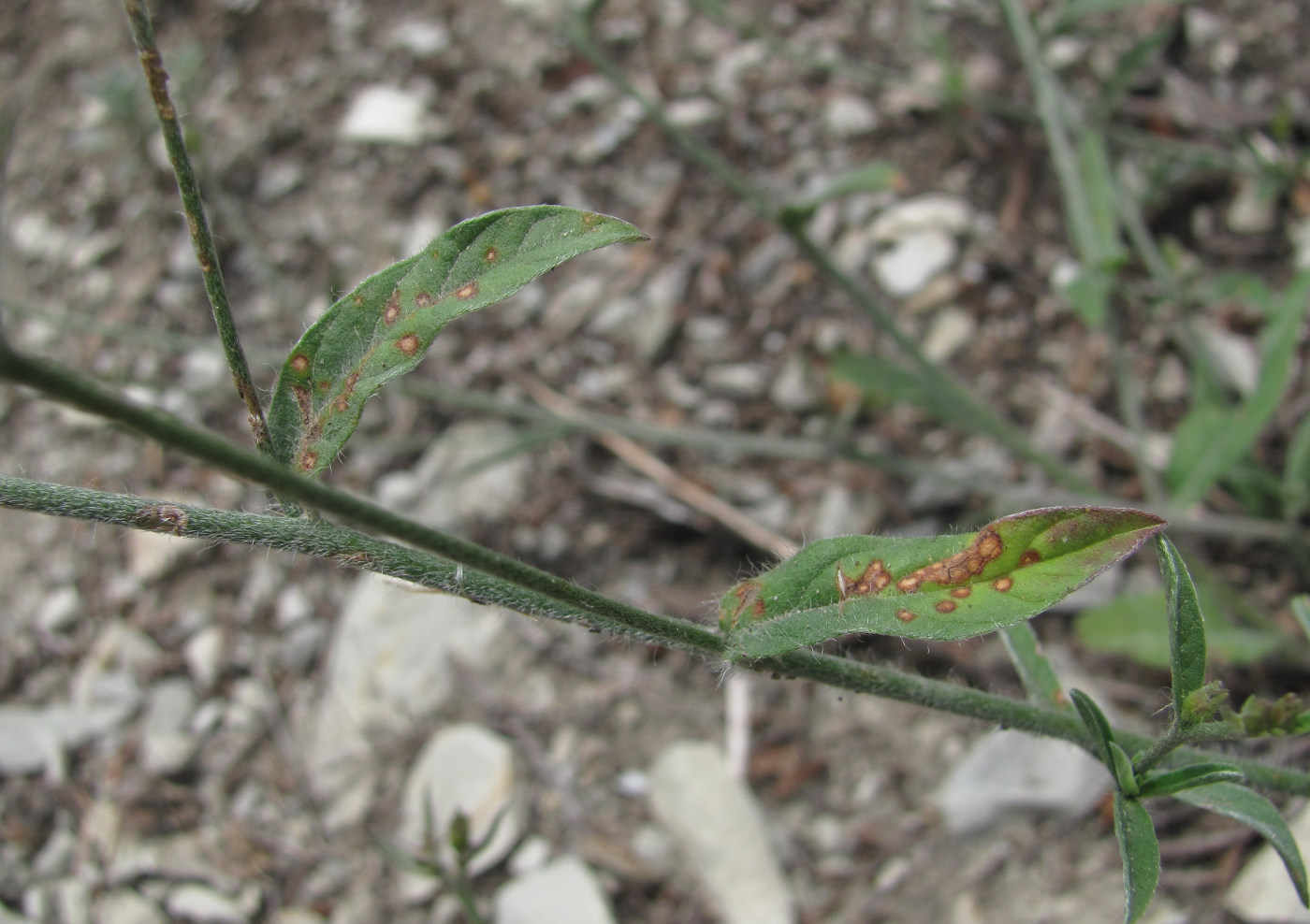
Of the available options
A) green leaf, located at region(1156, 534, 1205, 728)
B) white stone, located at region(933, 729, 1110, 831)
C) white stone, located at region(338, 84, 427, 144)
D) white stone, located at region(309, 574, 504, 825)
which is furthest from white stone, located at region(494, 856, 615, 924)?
white stone, located at region(338, 84, 427, 144)

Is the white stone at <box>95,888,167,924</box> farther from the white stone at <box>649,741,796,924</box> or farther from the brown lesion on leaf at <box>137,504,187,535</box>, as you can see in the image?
the brown lesion on leaf at <box>137,504,187,535</box>

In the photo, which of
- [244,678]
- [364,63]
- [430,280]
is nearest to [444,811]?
[244,678]

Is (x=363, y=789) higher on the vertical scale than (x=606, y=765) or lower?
higher

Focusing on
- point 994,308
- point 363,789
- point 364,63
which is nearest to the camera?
point 363,789

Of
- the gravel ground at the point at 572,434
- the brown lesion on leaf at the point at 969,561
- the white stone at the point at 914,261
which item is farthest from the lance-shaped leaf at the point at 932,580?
the white stone at the point at 914,261

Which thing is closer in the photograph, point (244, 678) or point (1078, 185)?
point (1078, 185)

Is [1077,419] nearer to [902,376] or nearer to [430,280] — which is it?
[902,376]
